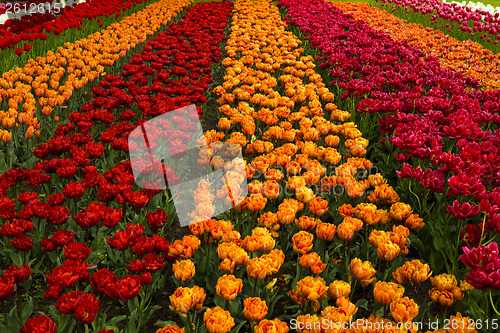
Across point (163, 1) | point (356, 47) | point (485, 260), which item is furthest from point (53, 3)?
point (485, 260)

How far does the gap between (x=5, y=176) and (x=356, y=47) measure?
6.78 m

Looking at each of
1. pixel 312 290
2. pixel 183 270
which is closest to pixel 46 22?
pixel 183 270

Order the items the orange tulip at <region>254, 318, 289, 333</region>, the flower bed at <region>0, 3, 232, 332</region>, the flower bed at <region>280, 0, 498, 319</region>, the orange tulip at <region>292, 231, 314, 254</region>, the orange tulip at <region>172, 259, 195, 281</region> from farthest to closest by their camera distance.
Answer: the flower bed at <region>280, 0, 498, 319</region>, the orange tulip at <region>292, 231, 314, 254</region>, the orange tulip at <region>172, 259, 195, 281</region>, the flower bed at <region>0, 3, 232, 332</region>, the orange tulip at <region>254, 318, 289, 333</region>

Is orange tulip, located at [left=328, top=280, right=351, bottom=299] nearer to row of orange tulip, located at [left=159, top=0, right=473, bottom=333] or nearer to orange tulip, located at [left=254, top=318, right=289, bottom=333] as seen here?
row of orange tulip, located at [left=159, top=0, right=473, bottom=333]

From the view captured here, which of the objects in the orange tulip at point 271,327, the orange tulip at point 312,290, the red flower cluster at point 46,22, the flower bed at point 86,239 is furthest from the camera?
the red flower cluster at point 46,22

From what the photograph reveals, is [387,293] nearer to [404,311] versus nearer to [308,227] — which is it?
[404,311]

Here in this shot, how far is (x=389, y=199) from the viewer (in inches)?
126

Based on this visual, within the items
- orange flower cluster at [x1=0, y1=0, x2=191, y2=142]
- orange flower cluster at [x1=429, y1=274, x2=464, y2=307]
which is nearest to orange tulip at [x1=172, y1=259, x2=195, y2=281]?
orange flower cluster at [x1=429, y1=274, x2=464, y2=307]

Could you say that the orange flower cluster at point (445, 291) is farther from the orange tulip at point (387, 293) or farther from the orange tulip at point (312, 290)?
the orange tulip at point (312, 290)

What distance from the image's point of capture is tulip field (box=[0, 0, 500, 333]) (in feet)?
7.27

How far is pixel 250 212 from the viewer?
3617 millimetres

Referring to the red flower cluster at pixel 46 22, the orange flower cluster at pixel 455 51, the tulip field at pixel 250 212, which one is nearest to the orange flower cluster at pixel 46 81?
the tulip field at pixel 250 212

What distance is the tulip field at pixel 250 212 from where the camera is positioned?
87.2 inches

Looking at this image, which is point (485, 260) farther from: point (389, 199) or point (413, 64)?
point (413, 64)
